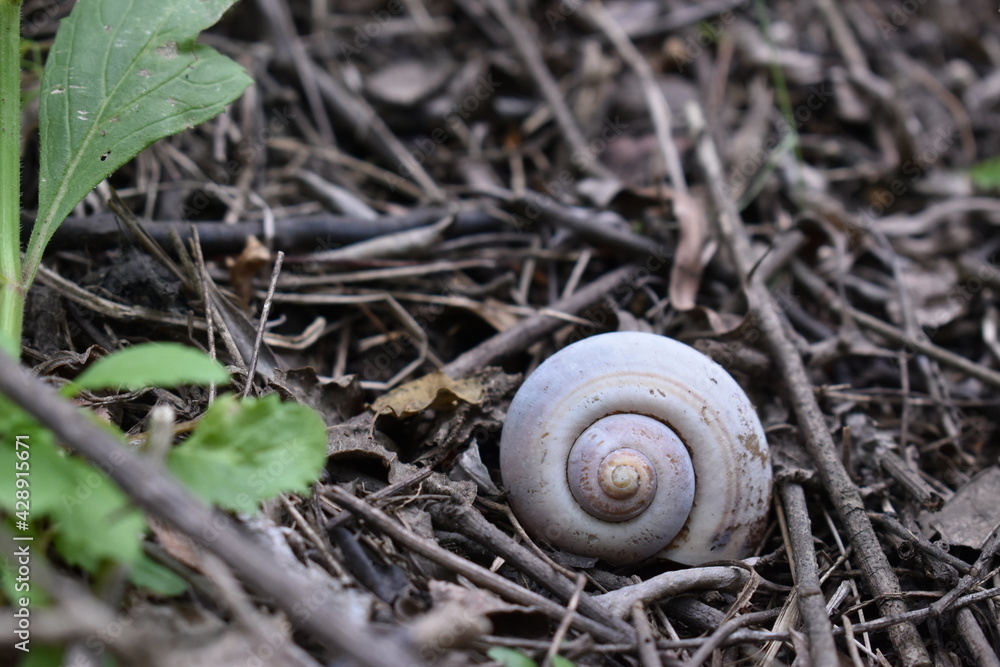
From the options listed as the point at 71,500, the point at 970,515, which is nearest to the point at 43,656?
the point at 71,500

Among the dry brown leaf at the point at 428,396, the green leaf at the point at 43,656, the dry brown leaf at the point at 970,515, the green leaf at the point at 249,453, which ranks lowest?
the dry brown leaf at the point at 970,515

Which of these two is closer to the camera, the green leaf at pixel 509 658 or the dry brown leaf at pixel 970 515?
the green leaf at pixel 509 658

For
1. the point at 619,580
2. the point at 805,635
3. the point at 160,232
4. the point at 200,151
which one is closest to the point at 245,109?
the point at 200,151

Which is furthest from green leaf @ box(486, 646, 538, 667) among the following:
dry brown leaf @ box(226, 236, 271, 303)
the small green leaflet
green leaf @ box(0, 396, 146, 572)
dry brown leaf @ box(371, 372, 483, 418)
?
the small green leaflet

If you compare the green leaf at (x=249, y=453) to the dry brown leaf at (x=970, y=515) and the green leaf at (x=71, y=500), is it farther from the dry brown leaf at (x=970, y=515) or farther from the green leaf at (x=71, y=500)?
the dry brown leaf at (x=970, y=515)

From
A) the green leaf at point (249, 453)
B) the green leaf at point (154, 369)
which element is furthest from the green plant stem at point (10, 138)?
the green leaf at point (249, 453)

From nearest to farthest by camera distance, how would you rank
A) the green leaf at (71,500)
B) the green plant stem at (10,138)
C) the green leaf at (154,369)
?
the green leaf at (71,500) → the green leaf at (154,369) → the green plant stem at (10,138)

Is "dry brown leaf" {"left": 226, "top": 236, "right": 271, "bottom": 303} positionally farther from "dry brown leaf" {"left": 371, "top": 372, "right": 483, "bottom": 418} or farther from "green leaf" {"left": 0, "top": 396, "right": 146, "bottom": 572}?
"green leaf" {"left": 0, "top": 396, "right": 146, "bottom": 572}

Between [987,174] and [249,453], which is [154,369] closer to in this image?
[249,453]
